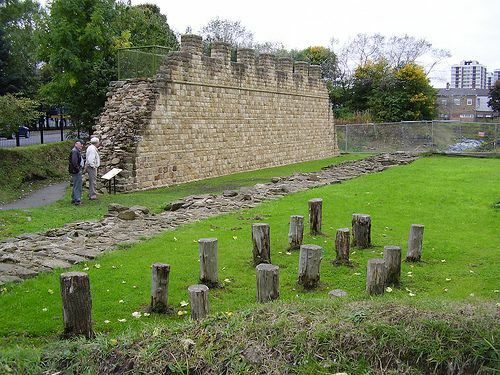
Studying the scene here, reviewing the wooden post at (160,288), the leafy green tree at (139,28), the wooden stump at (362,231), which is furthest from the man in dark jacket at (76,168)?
the leafy green tree at (139,28)

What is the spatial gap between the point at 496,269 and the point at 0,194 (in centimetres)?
1575

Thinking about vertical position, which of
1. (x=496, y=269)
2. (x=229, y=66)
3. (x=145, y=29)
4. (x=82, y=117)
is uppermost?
(x=145, y=29)

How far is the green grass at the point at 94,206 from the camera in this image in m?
11.8

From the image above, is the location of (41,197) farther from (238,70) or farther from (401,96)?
(401,96)

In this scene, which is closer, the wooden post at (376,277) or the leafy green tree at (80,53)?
the wooden post at (376,277)

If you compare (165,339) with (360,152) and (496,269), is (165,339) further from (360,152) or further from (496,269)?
(360,152)

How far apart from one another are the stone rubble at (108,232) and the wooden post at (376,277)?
4.55 meters

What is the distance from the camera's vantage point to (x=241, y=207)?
13500mm

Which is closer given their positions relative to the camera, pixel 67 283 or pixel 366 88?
pixel 67 283

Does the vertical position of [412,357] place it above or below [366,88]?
below

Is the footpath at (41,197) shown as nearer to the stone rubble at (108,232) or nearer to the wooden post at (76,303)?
the stone rubble at (108,232)

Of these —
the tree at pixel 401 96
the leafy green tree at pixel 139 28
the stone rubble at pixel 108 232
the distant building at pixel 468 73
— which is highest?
the distant building at pixel 468 73

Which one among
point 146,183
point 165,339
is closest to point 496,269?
point 165,339

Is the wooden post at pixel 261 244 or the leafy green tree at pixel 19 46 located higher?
the leafy green tree at pixel 19 46
